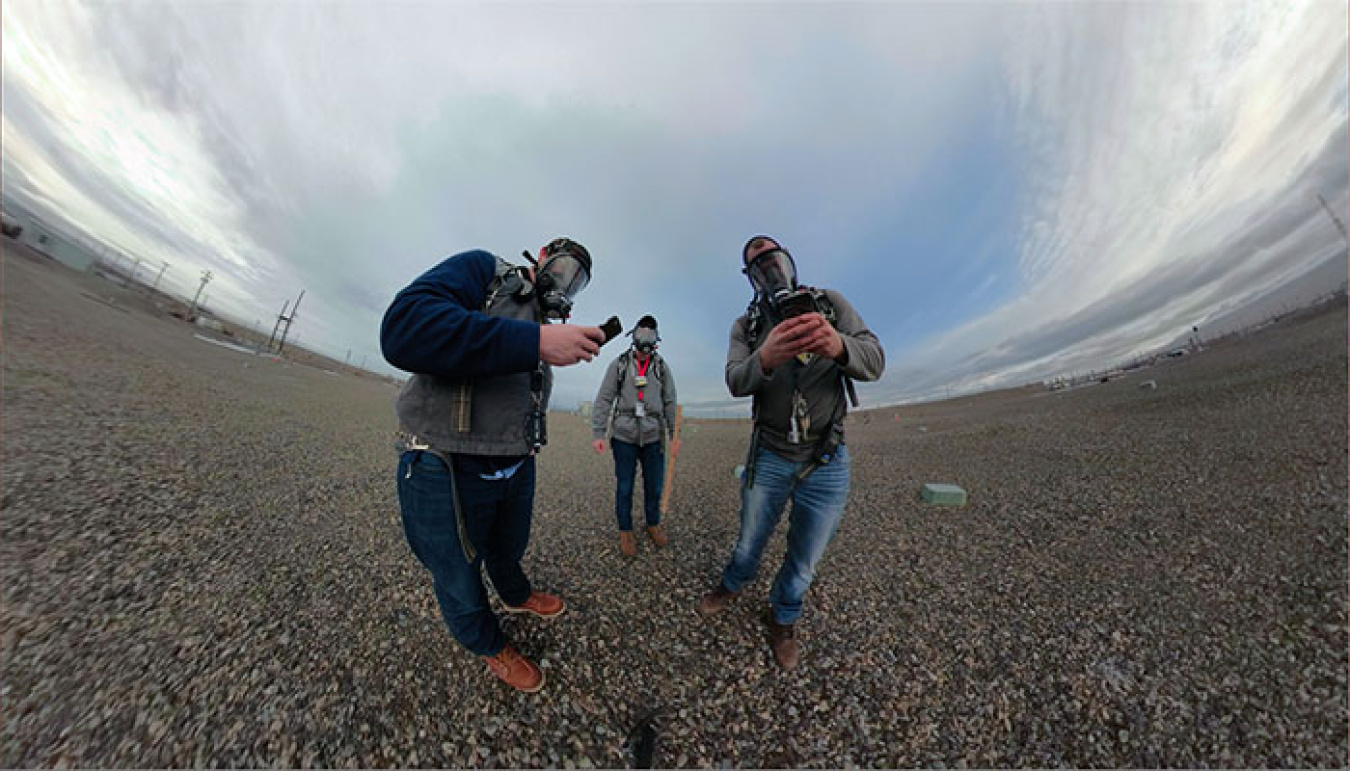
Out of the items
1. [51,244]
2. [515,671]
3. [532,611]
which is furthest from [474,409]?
[51,244]

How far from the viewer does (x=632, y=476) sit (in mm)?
4961

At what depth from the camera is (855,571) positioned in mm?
4820

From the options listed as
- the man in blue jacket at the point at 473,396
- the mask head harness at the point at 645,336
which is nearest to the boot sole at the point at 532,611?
the man in blue jacket at the point at 473,396

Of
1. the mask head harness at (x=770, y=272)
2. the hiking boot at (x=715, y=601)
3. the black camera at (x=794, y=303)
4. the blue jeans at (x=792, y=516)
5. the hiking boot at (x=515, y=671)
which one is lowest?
the hiking boot at (x=515, y=671)

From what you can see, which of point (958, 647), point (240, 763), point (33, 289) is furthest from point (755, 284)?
point (33, 289)

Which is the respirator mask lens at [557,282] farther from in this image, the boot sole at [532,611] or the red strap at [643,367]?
the boot sole at [532,611]

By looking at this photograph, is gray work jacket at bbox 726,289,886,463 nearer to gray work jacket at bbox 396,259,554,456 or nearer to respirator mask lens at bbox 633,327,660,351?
gray work jacket at bbox 396,259,554,456

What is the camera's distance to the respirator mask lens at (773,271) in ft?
9.52

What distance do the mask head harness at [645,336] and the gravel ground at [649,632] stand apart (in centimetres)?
281

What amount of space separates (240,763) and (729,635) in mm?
3469

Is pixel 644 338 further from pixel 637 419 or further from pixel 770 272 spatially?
pixel 770 272

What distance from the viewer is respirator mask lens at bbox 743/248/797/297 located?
2902 millimetres

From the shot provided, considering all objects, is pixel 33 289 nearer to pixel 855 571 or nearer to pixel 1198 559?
pixel 855 571

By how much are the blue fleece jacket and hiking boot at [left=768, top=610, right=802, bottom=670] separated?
315 centimetres
